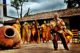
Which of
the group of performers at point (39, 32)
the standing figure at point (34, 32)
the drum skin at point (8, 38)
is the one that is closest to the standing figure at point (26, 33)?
the group of performers at point (39, 32)

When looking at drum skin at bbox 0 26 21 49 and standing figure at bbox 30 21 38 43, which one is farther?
standing figure at bbox 30 21 38 43

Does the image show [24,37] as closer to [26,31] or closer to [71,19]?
[26,31]

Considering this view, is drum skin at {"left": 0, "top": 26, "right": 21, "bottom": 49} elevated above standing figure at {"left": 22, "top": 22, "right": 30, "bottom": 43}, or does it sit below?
above

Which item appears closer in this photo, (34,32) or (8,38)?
(8,38)

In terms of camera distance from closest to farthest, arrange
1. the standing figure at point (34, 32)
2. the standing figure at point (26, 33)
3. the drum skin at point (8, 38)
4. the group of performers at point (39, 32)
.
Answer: the group of performers at point (39, 32)
the drum skin at point (8, 38)
the standing figure at point (34, 32)
the standing figure at point (26, 33)

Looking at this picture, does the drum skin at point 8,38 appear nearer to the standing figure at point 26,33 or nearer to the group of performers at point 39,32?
the group of performers at point 39,32

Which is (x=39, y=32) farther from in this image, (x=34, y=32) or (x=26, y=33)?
(x=26, y=33)

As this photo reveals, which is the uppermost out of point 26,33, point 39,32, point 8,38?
point 8,38

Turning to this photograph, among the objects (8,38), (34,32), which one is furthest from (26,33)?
(8,38)

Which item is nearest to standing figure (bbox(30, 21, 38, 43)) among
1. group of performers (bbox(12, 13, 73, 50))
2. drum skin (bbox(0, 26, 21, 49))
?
group of performers (bbox(12, 13, 73, 50))

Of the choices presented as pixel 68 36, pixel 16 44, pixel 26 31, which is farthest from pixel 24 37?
pixel 68 36

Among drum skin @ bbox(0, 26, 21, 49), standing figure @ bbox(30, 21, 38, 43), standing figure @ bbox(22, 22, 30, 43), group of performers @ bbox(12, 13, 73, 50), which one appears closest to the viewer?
group of performers @ bbox(12, 13, 73, 50)

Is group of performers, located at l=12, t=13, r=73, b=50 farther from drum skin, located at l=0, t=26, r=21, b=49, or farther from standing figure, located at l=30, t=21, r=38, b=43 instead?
drum skin, located at l=0, t=26, r=21, b=49

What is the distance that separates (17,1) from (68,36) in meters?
38.9
